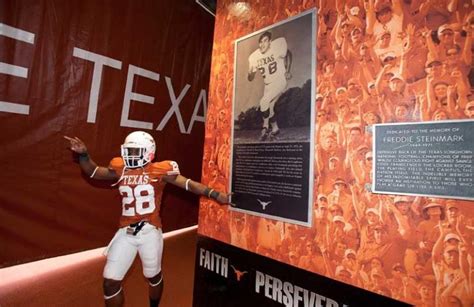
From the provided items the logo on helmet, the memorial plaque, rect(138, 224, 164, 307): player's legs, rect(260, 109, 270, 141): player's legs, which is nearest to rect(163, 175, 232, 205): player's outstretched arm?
the logo on helmet

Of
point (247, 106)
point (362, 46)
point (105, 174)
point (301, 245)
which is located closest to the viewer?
point (362, 46)

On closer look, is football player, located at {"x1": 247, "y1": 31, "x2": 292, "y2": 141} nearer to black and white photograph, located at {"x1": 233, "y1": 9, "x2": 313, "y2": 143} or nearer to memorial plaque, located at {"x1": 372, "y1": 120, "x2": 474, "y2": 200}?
black and white photograph, located at {"x1": 233, "y1": 9, "x2": 313, "y2": 143}

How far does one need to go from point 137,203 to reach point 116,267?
52 centimetres

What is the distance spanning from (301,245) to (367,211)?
1.64 ft

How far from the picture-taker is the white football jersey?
2.03 m

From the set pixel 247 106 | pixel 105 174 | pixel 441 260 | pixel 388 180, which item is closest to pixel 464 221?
pixel 441 260

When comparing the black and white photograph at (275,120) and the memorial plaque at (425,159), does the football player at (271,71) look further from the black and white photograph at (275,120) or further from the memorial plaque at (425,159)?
the memorial plaque at (425,159)

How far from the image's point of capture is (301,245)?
1821mm

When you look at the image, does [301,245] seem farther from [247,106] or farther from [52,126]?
[52,126]

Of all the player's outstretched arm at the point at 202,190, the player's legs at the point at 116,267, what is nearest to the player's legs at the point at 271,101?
the player's outstretched arm at the point at 202,190

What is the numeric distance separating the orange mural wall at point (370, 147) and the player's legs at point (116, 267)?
3.56 ft

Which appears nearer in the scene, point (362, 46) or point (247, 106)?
point (362, 46)

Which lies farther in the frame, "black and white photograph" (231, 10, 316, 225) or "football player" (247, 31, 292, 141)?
"football player" (247, 31, 292, 141)

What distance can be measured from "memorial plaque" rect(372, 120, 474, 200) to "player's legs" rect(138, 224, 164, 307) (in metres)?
1.74
